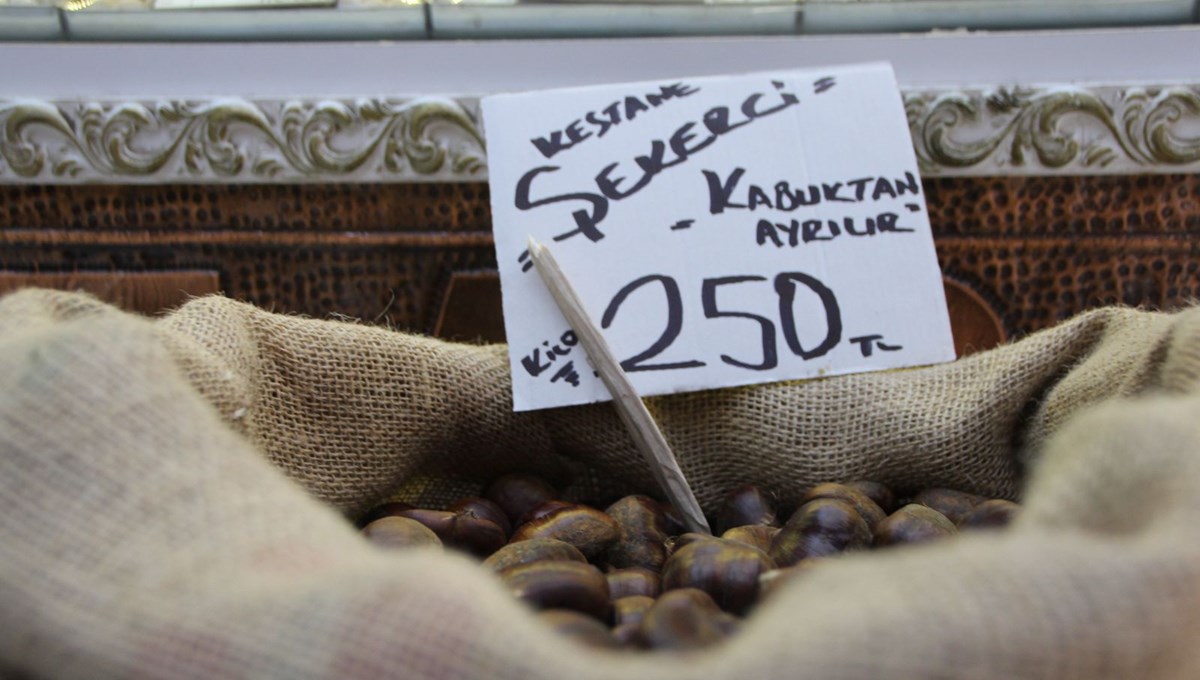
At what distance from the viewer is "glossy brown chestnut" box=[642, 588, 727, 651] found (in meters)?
0.58

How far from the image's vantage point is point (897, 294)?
3.76 ft

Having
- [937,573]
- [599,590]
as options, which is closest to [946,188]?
[599,590]

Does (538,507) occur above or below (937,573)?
below

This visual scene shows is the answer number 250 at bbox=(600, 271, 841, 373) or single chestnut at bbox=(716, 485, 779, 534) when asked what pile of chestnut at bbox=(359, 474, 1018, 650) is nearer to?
single chestnut at bbox=(716, 485, 779, 534)

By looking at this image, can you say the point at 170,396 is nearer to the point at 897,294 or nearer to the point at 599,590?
the point at 599,590

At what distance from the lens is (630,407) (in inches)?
41.9

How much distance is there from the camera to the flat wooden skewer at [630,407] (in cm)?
106

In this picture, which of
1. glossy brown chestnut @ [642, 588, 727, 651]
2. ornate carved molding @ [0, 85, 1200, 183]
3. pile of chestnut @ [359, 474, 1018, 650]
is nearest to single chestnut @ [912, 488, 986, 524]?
pile of chestnut @ [359, 474, 1018, 650]

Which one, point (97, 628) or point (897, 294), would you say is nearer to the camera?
point (97, 628)

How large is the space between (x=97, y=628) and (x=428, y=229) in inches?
38.1

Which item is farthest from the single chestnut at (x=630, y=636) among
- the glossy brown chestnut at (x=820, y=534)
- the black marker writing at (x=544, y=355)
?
the black marker writing at (x=544, y=355)

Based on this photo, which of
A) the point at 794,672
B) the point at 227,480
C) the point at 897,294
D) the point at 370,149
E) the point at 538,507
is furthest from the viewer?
the point at 370,149

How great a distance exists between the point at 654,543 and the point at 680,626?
383 mm

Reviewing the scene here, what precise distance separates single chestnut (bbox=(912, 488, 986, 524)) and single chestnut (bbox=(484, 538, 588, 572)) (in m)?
0.38
